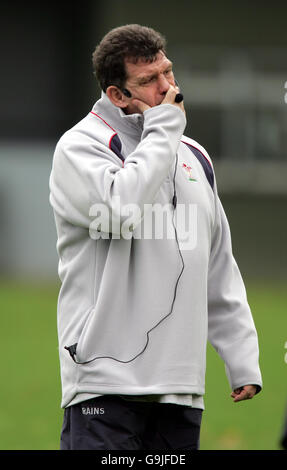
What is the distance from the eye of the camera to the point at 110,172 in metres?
3.56

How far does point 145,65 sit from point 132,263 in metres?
0.71

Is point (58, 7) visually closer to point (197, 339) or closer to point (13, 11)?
point (13, 11)

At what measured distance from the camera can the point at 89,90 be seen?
22047mm

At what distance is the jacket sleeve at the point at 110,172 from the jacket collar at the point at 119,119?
101 millimetres

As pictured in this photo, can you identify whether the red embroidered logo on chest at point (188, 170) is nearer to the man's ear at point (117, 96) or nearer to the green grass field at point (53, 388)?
the man's ear at point (117, 96)

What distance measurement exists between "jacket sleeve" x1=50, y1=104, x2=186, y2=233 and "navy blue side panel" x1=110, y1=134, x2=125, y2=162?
3 centimetres

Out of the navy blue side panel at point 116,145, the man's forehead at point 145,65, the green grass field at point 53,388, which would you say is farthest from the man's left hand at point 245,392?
the green grass field at point 53,388

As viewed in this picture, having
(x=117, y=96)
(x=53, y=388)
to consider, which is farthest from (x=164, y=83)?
(x=53, y=388)

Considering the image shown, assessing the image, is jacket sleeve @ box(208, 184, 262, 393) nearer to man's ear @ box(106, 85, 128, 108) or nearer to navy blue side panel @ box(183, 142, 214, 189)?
navy blue side panel @ box(183, 142, 214, 189)

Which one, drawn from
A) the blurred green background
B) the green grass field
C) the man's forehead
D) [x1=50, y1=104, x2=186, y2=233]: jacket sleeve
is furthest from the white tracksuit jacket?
the blurred green background

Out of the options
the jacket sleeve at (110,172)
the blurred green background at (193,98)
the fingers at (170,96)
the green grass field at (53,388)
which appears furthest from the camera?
the blurred green background at (193,98)

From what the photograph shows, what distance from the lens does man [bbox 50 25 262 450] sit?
3545 millimetres

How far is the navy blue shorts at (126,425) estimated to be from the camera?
11.7 feet

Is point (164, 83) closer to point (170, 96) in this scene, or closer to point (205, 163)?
point (170, 96)
